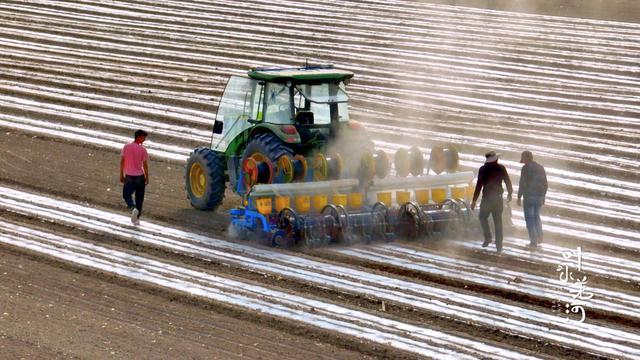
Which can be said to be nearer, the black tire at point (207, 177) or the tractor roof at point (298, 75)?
the tractor roof at point (298, 75)

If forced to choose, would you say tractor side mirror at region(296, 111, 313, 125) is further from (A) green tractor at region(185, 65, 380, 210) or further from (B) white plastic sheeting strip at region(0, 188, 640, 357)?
(B) white plastic sheeting strip at region(0, 188, 640, 357)

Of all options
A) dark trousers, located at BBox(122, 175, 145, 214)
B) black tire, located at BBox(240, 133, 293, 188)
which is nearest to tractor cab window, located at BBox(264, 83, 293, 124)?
black tire, located at BBox(240, 133, 293, 188)

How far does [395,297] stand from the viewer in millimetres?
13812

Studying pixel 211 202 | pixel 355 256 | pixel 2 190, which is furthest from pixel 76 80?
pixel 355 256

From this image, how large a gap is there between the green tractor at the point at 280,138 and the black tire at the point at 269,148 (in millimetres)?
14

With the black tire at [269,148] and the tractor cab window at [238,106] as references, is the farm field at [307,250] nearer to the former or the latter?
the black tire at [269,148]

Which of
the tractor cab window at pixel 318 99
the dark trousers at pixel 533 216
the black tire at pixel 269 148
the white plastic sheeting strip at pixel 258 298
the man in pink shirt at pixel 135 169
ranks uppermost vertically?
the tractor cab window at pixel 318 99

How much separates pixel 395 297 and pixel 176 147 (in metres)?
11.3

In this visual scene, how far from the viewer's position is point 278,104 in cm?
1773

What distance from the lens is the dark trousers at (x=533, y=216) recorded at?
1669cm

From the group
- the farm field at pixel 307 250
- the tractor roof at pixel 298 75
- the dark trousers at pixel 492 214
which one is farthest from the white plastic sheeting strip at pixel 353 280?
the tractor roof at pixel 298 75

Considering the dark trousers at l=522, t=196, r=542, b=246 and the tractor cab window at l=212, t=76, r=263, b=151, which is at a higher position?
the tractor cab window at l=212, t=76, r=263, b=151

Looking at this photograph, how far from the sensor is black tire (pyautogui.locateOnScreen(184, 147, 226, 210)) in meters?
18.3

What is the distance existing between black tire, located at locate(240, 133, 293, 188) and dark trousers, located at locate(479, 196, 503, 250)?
282cm
